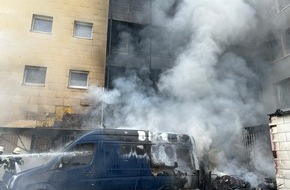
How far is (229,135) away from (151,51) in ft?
18.5

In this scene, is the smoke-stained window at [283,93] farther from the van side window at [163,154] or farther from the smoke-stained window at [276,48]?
the van side window at [163,154]

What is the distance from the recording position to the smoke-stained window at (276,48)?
511 inches

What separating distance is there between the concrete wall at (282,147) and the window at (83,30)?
28.8 ft

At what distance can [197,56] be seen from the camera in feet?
36.9

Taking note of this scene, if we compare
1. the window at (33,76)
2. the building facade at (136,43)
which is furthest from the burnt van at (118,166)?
the building facade at (136,43)

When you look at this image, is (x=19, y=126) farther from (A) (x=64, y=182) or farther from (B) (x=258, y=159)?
(B) (x=258, y=159)

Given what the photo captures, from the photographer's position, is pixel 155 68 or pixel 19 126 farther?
pixel 155 68

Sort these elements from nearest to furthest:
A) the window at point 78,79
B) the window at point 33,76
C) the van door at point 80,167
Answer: the van door at point 80,167 < the window at point 33,76 < the window at point 78,79

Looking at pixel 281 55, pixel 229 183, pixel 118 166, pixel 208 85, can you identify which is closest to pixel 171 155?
pixel 118 166

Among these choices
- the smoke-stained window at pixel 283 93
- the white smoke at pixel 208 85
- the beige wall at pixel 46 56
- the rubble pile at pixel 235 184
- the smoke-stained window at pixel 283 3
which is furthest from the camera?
the smoke-stained window at pixel 283 93

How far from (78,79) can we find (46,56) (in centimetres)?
167

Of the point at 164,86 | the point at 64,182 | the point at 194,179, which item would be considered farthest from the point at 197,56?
the point at 64,182

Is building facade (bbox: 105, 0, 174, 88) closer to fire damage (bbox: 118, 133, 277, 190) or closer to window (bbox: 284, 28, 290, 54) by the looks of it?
window (bbox: 284, 28, 290, 54)

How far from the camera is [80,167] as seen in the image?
6.29 m
